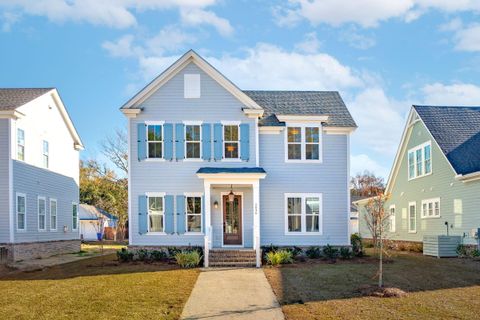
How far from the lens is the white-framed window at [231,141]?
68.3 feet

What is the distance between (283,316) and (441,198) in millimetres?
16386

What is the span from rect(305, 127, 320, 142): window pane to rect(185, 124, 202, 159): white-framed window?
447cm

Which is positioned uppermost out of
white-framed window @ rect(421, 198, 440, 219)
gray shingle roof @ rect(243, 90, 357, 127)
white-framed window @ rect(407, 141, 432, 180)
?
gray shingle roof @ rect(243, 90, 357, 127)

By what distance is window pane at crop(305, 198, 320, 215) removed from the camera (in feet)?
69.7

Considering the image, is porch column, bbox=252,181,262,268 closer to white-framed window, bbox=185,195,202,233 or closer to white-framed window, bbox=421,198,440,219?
white-framed window, bbox=185,195,202,233

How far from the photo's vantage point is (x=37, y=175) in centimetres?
2348

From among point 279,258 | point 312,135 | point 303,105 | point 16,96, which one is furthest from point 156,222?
point 16,96

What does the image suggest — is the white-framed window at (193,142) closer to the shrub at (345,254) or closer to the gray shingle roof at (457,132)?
the shrub at (345,254)

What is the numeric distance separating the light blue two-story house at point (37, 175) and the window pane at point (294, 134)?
11.2 metres

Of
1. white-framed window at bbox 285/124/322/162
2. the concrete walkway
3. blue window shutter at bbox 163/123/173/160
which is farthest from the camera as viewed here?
white-framed window at bbox 285/124/322/162

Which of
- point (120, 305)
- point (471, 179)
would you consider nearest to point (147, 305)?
point (120, 305)

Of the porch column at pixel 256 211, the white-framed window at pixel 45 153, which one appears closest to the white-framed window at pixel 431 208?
the porch column at pixel 256 211

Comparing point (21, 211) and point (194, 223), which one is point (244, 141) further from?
point (21, 211)

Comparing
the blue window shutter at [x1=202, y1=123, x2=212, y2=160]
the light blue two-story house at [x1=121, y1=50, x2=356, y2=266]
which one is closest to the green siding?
the light blue two-story house at [x1=121, y1=50, x2=356, y2=266]
